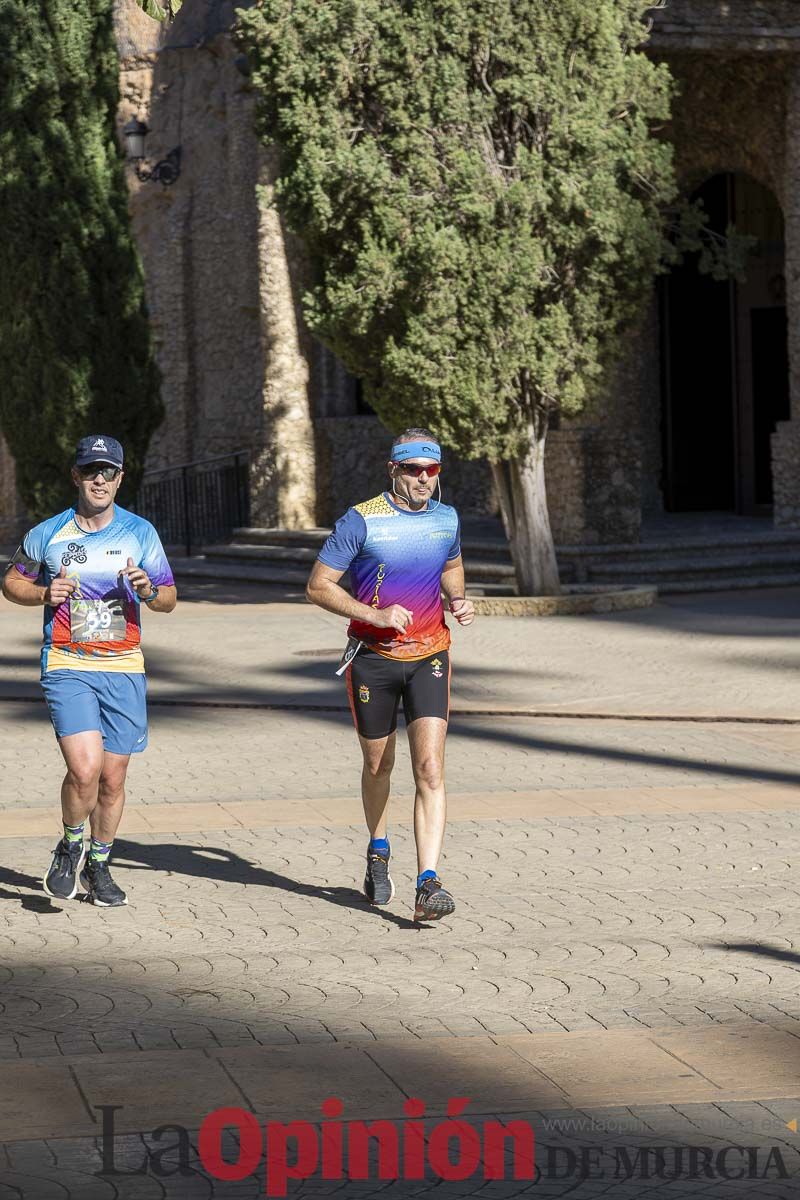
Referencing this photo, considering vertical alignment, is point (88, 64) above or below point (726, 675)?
above

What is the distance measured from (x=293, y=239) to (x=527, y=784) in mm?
18678

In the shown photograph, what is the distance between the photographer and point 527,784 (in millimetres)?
10820

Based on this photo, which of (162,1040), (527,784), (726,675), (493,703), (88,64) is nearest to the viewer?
(162,1040)

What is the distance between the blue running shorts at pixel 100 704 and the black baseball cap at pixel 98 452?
84 cm

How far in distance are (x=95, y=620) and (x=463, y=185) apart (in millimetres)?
11899

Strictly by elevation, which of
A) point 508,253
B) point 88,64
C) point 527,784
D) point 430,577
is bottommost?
point 527,784

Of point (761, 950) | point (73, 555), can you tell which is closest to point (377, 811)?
point (73, 555)

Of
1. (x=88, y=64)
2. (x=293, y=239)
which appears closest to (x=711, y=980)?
(x=88, y=64)

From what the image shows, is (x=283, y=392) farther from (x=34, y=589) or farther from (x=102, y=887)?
(x=102, y=887)

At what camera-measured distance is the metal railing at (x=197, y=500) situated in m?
29.9

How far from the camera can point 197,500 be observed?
1216 inches

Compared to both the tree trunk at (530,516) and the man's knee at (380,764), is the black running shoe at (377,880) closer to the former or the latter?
the man's knee at (380,764)

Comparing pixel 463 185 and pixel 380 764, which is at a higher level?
pixel 463 185

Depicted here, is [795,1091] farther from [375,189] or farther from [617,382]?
[617,382]
